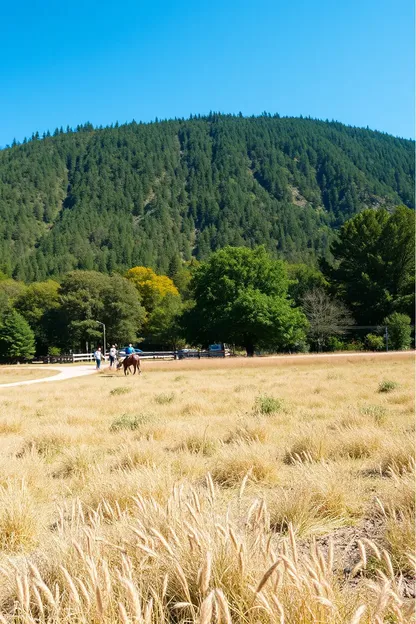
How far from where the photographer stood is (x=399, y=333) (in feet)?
170

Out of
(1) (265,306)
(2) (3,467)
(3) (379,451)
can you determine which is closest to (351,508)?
(3) (379,451)

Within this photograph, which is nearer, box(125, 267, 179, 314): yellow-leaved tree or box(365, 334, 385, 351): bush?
box(365, 334, 385, 351): bush

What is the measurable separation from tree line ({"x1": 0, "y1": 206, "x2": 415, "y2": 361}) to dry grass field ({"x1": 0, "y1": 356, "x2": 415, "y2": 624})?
39006 millimetres

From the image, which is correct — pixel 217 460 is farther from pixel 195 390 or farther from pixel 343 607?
pixel 195 390

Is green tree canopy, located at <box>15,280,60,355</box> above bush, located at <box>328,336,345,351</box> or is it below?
above

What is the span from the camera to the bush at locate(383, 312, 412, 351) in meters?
51.6

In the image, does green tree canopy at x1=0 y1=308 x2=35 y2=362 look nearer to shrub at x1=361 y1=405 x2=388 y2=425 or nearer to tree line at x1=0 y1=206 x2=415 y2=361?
tree line at x1=0 y1=206 x2=415 y2=361

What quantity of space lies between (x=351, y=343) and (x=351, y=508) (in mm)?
57736

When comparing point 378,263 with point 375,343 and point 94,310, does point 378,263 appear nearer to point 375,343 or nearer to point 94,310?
point 375,343

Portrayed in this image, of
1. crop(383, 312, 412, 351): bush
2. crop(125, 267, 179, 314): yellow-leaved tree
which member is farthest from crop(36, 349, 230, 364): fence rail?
crop(125, 267, 179, 314): yellow-leaved tree

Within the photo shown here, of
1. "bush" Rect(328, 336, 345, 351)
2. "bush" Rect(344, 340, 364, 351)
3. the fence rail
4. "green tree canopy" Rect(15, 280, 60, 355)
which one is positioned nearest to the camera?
the fence rail

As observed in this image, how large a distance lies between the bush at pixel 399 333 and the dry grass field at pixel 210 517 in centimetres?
4209

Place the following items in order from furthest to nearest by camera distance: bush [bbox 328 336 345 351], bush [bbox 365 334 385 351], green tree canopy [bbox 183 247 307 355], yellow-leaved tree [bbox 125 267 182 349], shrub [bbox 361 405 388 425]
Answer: yellow-leaved tree [bbox 125 267 182 349] → bush [bbox 328 336 345 351] → bush [bbox 365 334 385 351] → green tree canopy [bbox 183 247 307 355] → shrub [bbox 361 405 388 425]

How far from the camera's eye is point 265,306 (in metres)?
48.7
